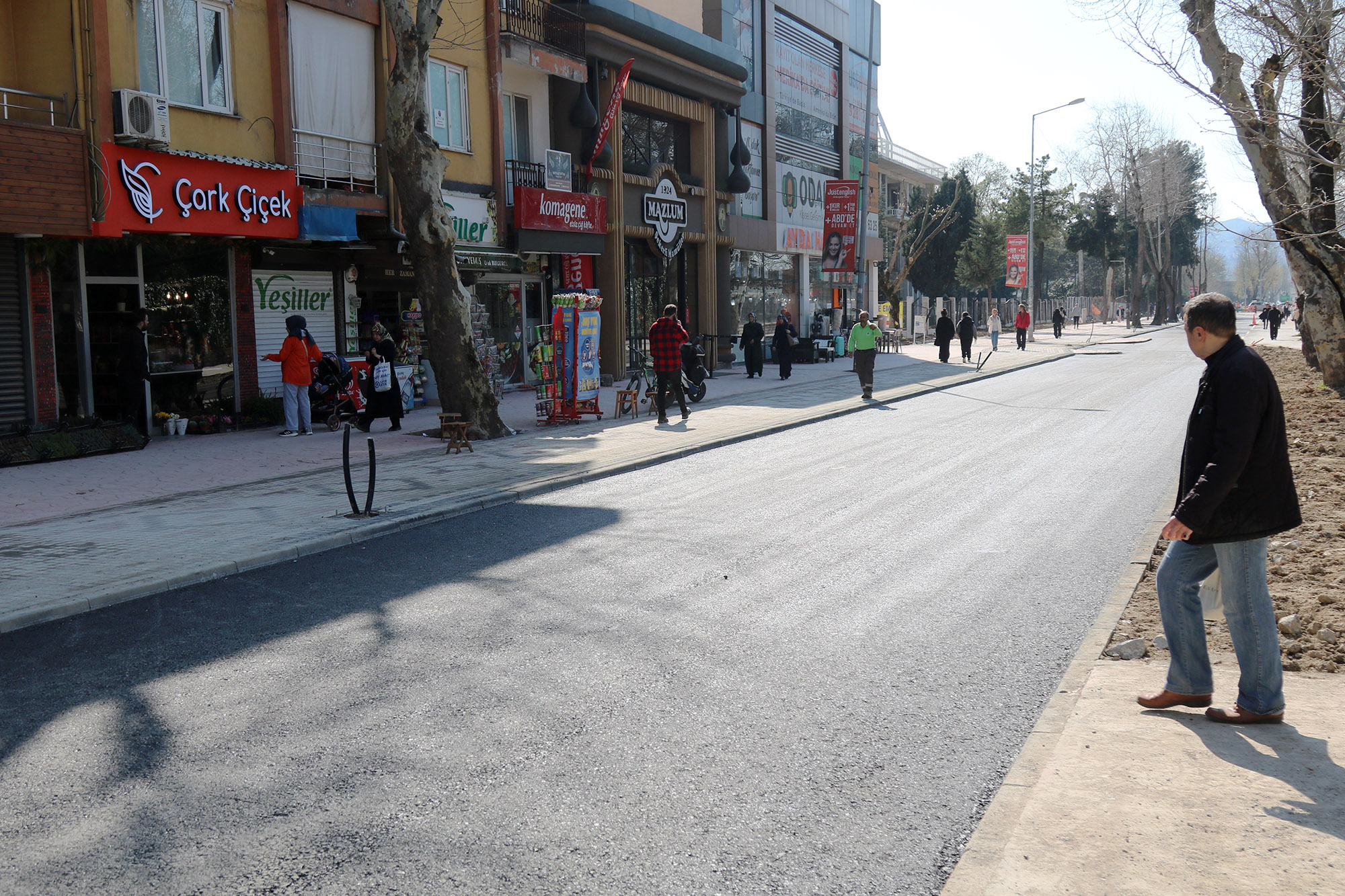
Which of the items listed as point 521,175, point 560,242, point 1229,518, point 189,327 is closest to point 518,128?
point 521,175

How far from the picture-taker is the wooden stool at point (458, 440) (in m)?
14.9

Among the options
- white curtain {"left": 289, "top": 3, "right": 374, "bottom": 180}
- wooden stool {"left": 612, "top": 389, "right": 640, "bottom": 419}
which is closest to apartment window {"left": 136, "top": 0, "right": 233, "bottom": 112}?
white curtain {"left": 289, "top": 3, "right": 374, "bottom": 180}

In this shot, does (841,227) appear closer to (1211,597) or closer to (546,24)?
(546,24)

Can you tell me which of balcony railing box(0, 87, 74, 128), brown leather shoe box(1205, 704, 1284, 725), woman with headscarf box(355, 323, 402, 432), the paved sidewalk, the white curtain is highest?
the white curtain

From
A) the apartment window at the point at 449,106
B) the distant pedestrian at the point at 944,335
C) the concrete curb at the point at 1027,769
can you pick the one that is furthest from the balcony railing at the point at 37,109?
the distant pedestrian at the point at 944,335

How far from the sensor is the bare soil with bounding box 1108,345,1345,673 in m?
5.82

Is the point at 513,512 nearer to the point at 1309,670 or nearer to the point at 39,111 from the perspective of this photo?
the point at 1309,670

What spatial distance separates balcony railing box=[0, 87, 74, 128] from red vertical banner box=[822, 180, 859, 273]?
1012 inches

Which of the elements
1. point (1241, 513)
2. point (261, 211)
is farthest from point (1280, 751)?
point (261, 211)

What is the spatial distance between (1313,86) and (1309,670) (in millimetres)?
10702

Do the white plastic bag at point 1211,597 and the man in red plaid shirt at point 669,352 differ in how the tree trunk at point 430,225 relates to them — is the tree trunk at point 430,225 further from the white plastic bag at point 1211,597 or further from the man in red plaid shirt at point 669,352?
the white plastic bag at point 1211,597

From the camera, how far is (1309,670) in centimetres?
552

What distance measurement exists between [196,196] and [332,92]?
425cm

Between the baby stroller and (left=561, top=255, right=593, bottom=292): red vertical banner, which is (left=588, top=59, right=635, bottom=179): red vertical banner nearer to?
(left=561, top=255, right=593, bottom=292): red vertical banner
